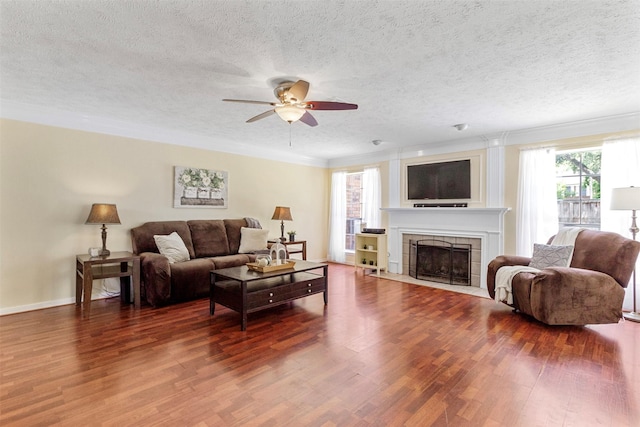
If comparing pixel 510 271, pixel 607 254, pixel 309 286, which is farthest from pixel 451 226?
pixel 309 286

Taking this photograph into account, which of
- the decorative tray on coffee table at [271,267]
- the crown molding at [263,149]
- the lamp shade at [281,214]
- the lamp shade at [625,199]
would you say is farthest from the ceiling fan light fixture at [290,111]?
the lamp shade at [625,199]

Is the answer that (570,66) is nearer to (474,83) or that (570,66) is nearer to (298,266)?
(474,83)

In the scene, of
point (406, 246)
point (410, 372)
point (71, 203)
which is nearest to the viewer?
point (410, 372)

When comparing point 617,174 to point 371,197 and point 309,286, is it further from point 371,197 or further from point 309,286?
point 309,286

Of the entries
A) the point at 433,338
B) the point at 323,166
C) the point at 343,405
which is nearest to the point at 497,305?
the point at 433,338

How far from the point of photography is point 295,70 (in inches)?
103

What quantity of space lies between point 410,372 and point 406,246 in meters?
3.65

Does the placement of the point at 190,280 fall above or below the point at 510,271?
below

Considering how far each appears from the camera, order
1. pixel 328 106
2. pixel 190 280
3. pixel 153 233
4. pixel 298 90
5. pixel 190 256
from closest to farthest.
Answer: pixel 298 90
pixel 328 106
pixel 190 280
pixel 153 233
pixel 190 256

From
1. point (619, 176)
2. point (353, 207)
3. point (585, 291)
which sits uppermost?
point (619, 176)

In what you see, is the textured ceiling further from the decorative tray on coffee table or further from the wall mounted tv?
the decorative tray on coffee table

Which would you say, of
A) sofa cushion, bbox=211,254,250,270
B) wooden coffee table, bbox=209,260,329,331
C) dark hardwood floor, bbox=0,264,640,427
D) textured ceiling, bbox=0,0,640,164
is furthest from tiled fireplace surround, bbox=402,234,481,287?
sofa cushion, bbox=211,254,250,270

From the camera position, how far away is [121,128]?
13.9 feet

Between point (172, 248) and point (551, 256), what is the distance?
15.2 feet
